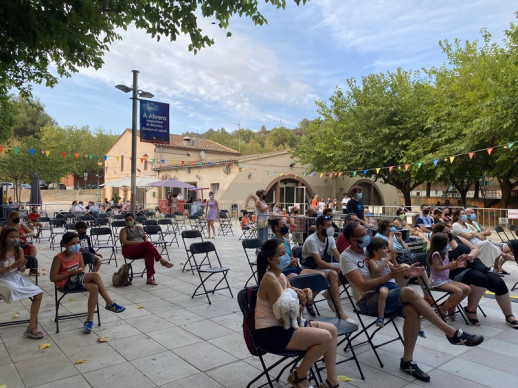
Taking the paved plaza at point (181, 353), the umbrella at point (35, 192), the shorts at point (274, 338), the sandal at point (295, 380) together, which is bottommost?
the paved plaza at point (181, 353)

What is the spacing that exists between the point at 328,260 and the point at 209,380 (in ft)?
9.28

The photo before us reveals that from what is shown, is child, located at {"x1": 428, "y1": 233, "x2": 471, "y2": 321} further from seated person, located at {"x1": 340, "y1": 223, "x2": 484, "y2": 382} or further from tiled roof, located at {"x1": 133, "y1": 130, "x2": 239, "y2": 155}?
tiled roof, located at {"x1": 133, "y1": 130, "x2": 239, "y2": 155}

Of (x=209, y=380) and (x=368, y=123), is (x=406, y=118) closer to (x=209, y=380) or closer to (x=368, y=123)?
(x=368, y=123)

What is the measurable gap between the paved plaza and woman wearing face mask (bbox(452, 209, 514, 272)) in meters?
1.15

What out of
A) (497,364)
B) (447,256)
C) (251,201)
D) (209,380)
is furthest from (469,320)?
(251,201)

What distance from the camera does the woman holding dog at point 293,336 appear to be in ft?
8.87

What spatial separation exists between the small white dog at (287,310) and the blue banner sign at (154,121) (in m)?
7.93

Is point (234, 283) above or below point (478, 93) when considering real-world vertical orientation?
below

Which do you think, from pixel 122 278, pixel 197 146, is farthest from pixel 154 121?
pixel 197 146

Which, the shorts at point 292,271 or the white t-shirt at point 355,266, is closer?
the white t-shirt at point 355,266

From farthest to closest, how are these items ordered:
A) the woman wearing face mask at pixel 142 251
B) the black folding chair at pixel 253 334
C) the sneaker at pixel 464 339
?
1. the woman wearing face mask at pixel 142 251
2. the sneaker at pixel 464 339
3. the black folding chair at pixel 253 334

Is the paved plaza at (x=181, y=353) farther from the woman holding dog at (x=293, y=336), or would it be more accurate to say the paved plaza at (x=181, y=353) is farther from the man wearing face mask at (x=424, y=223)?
the man wearing face mask at (x=424, y=223)

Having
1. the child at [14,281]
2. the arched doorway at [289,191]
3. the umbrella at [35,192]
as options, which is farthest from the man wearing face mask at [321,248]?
the arched doorway at [289,191]

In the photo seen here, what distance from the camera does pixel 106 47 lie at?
25.2 feet
